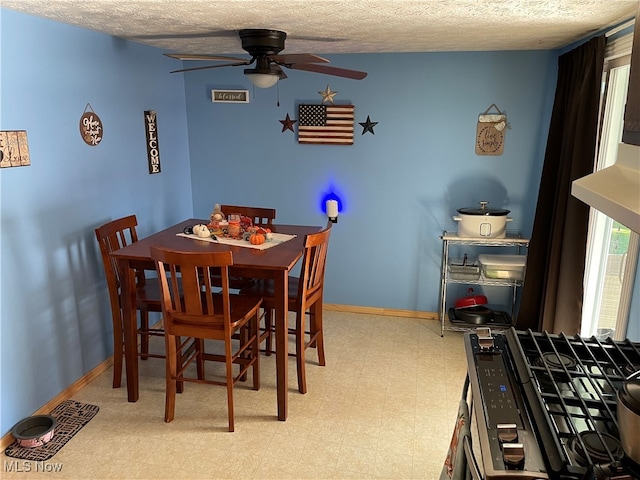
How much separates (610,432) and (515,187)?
2.83 m

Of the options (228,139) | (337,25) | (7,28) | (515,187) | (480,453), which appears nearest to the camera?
(480,453)

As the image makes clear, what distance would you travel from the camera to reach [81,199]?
3.06 metres

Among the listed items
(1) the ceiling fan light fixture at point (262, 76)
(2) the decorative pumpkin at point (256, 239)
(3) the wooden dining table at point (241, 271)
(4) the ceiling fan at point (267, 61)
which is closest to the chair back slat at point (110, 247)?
(3) the wooden dining table at point (241, 271)

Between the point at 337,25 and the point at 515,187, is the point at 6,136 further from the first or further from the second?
A: the point at 515,187

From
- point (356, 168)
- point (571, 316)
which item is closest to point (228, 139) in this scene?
point (356, 168)

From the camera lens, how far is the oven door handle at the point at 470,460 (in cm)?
129

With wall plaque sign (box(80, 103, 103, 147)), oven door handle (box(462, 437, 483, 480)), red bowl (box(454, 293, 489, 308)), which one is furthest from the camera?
red bowl (box(454, 293, 489, 308))

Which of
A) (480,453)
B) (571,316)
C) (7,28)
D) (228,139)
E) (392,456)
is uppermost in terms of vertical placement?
(7,28)

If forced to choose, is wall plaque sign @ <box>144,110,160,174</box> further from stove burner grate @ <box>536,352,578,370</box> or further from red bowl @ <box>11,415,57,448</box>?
stove burner grate @ <box>536,352,578,370</box>

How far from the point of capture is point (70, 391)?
302 centimetres

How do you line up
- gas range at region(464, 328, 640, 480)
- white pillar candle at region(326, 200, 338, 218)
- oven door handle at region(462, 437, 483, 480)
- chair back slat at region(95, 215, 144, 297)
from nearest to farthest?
gas range at region(464, 328, 640, 480) < oven door handle at region(462, 437, 483, 480) < chair back slat at region(95, 215, 144, 297) < white pillar candle at region(326, 200, 338, 218)

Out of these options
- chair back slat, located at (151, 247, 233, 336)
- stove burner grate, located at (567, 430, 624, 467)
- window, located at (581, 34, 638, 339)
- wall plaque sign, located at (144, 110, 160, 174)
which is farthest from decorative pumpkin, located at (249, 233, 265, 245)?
stove burner grate, located at (567, 430, 624, 467)

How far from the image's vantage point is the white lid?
371 centimetres

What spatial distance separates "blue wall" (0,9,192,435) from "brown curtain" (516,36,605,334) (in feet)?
9.54
